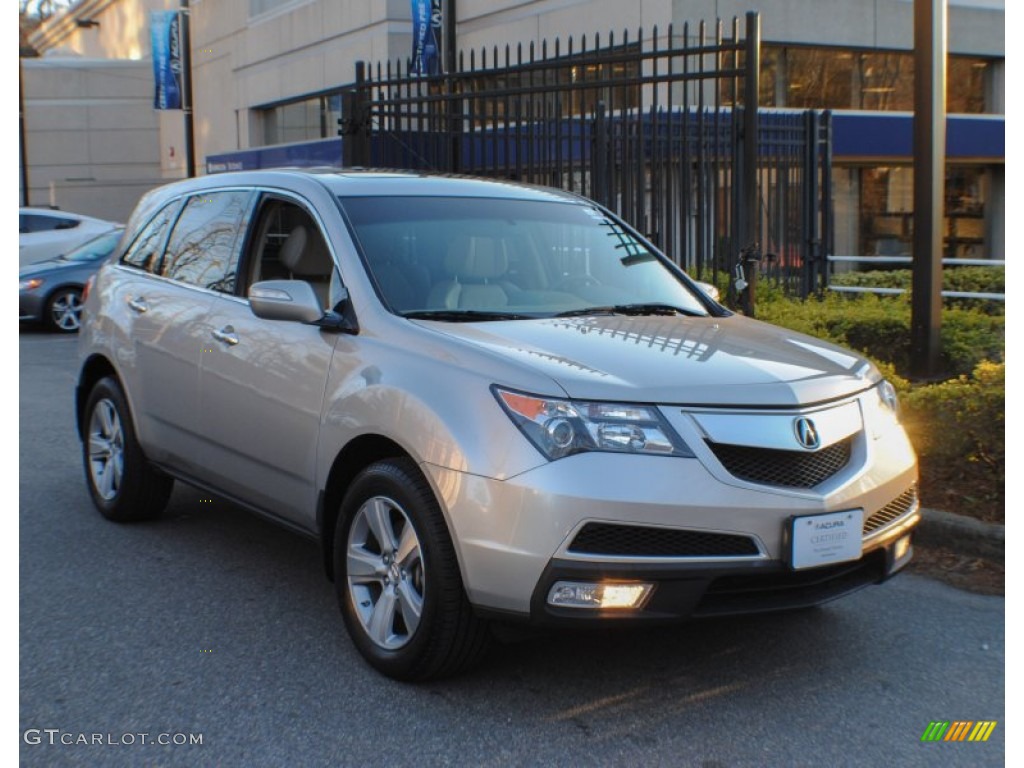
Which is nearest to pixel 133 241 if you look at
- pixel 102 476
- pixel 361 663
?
pixel 102 476

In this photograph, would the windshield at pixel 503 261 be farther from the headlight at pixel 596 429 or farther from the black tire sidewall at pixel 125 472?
the black tire sidewall at pixel 125 472

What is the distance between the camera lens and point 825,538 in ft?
12.3

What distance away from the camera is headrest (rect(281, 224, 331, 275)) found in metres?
4.88

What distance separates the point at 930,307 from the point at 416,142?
5.82 meters

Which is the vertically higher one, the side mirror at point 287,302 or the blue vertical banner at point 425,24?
the blue vertical banner at point 425,24

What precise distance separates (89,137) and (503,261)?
40.9 metres

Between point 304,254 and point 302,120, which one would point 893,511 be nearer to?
point 304,254

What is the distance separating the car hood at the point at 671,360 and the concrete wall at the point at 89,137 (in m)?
39.4

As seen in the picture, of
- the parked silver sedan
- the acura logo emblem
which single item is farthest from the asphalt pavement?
the parked silver sedan

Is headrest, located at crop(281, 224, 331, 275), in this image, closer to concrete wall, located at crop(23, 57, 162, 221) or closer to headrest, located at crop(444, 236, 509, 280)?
headrest, located at crop(444, 236, 509, 280)

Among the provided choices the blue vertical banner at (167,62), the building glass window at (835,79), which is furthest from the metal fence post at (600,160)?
the blue vertical banner at (167,62)

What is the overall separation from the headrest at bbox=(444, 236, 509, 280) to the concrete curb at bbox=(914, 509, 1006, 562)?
257 centimetres

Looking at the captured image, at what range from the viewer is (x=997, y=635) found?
471cm

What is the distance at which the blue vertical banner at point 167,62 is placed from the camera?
103 feet
